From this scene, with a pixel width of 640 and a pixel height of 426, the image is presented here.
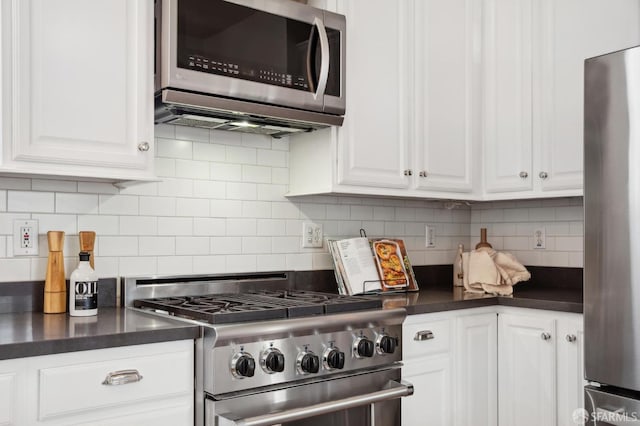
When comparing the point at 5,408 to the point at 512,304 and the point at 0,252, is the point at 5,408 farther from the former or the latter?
the point at 512,304

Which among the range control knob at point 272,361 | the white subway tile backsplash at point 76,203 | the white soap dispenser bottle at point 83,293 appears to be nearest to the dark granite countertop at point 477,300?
the range control knob at point 272,361

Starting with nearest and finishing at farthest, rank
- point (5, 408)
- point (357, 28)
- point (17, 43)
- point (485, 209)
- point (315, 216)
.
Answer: point (5, 408)
point (17, 43)
point (357, 28)
point (315, 216)
point (485, 209)

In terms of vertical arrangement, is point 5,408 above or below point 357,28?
below

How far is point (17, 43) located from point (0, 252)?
71cm

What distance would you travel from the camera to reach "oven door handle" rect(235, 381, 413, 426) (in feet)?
5.98

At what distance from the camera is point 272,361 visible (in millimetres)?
1895

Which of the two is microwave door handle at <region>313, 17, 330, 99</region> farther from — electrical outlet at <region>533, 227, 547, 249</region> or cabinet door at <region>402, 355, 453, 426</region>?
electrical outlet at <region>533, 227, 547, 249</region>

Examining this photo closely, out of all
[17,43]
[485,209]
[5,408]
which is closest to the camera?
[5,408]

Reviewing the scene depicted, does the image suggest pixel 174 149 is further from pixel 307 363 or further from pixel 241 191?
pixel 307 363

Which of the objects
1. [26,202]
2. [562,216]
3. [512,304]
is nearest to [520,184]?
[562,216]

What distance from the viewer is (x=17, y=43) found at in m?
1.84

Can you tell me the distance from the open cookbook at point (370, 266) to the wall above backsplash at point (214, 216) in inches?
6.0

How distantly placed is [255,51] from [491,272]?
1489 mm

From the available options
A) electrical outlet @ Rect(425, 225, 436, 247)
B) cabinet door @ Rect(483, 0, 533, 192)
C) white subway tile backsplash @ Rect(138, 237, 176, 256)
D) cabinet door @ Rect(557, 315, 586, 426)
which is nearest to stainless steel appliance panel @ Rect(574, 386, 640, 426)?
cabinet door @ Rect(557, 315, 586, 426)
